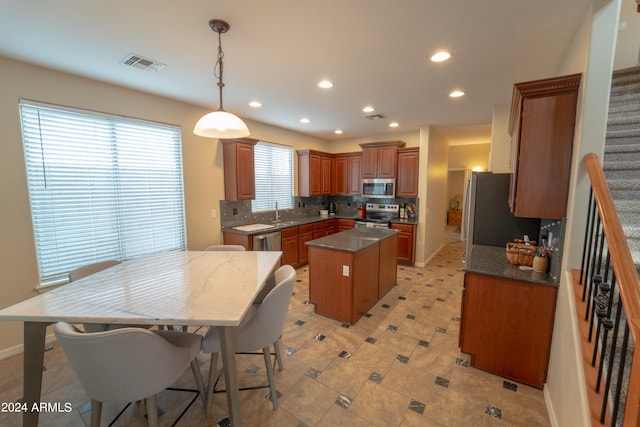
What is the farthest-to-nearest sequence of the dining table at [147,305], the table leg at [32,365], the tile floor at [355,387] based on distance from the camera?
the tile floor at [355,387], the table leg at [32,365], the dining table at [147,305]

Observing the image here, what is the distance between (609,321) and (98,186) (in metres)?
4.11

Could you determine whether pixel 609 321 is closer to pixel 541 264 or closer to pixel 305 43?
pixel 541 264

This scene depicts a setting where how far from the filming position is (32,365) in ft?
4.79

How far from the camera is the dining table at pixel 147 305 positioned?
1.33 meters

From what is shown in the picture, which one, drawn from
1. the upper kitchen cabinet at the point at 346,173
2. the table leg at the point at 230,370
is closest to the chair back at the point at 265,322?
the table leg at the point at 230,370

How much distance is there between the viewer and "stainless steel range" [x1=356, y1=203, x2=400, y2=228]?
5320 mm

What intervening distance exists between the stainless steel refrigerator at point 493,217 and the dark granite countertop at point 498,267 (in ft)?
0.88

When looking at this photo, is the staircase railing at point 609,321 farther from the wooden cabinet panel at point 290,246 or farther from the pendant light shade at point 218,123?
the wooden cabinet panel at point 290,246

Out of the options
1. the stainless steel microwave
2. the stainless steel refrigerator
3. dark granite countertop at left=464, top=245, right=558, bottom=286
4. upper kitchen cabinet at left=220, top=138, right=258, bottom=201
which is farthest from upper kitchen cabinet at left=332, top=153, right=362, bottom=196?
dark granite countertop at left=464, top=245, right=558, bottom=286

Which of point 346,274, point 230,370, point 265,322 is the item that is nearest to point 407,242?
point 346,274

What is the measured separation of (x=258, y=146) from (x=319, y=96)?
76.4 inches

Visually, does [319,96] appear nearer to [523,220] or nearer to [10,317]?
[523,220]

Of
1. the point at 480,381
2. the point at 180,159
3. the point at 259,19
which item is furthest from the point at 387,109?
the point at 480,381

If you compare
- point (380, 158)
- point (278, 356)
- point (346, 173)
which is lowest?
point (278, 356)
